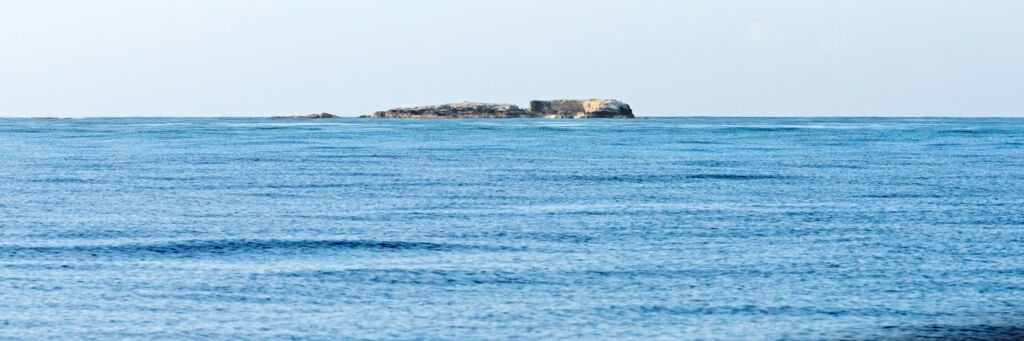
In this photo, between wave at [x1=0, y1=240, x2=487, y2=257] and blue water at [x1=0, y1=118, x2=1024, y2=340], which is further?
wave at [x1=0, y1=240, x2=487, y2=257]

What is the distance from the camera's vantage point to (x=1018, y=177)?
112 ft

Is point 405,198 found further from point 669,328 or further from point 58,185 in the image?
point 669,328

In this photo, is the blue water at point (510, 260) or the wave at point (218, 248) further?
the wave at point (218, 248)

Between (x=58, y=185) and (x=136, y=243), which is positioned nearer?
(x=136, y=243)

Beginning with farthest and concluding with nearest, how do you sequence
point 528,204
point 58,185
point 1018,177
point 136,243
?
point 1018,177 → point 58,185 → point 528,204 → point 136,243

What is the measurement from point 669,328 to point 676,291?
1.91m

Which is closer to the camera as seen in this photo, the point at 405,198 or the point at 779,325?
the point at 779,325

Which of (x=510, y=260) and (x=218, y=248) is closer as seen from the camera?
(x=510, y=260)

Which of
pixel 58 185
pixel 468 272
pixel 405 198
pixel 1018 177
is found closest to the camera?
pixel 468 272

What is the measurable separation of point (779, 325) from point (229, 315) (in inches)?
203

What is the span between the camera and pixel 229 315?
11188 mm

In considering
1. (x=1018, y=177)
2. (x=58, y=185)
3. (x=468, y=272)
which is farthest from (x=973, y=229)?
(x=58, y=185)

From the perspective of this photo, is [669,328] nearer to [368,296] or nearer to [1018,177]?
[368,296]

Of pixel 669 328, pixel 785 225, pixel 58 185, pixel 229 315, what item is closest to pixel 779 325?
pixel 669 328
